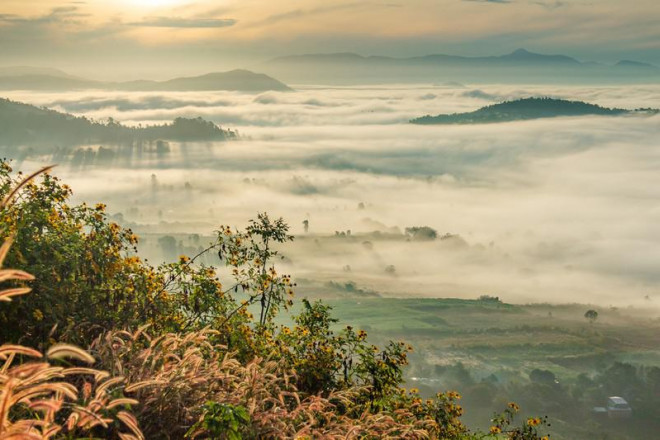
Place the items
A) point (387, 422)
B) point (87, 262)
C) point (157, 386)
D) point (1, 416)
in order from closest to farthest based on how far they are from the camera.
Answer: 1. point (1, 416)
2. point (157, 386)
3. point (387, 422)
4. point (87, 262)

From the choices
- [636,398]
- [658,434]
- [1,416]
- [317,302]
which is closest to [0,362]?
[1,416]

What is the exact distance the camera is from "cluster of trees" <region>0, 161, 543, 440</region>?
30.3 feet

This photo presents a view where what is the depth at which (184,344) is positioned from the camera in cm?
1165

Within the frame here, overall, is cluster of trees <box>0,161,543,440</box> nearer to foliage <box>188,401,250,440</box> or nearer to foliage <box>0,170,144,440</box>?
foliage <box>188,401,250,440</box>

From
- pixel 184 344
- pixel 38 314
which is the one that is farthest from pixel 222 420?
pixel 38 314

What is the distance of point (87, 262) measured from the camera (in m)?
14.5

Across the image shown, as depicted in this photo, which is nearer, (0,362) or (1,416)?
(1,416)

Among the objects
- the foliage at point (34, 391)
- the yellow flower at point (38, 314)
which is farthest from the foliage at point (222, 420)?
the yellow flower at point (38, 314)

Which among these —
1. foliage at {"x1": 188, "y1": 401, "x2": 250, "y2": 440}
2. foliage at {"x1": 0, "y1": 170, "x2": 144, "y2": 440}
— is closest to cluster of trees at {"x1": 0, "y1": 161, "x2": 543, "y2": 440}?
foliage at {"x1": 188, "y1": 401, "x2": 250, "y2": 440}

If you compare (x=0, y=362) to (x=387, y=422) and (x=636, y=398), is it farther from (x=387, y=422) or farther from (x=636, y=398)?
(x=636, y=398)

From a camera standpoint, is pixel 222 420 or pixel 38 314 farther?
pixel 38 314

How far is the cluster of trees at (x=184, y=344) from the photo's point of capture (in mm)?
9234

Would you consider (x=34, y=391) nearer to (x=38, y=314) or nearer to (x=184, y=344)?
(x=184, y=344)

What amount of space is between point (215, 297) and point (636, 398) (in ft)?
621
